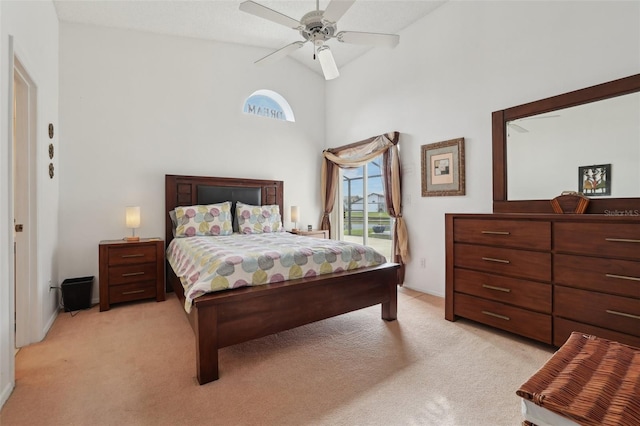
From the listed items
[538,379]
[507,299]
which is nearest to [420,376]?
[538,379]

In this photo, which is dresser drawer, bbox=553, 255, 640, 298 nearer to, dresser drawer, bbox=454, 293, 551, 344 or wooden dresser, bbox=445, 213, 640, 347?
wooden dresser, bbox=445, 213, 640, 347

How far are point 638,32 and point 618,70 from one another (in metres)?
0.26

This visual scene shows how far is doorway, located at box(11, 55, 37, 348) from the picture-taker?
225cm

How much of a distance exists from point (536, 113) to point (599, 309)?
1.69 m

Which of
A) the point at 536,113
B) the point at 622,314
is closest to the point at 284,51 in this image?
the point at 536,113

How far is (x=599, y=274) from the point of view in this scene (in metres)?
1.92

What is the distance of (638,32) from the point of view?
84.1 inches

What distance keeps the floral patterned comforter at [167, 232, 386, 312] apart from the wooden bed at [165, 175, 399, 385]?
0.06 meters

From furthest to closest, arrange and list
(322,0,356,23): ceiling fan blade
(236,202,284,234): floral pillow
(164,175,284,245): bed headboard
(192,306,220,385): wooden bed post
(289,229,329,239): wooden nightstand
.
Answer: (289,229,329,239): wooden nightstand → (236,202,284,234): floral pillow → (164,175,284,245): bed headboard → (322,0,356,23): ceiling fan blade → (192,306,220,385): wooden bed post

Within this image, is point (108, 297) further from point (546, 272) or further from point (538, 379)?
point (546, 272)

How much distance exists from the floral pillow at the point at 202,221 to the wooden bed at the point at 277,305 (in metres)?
0.76

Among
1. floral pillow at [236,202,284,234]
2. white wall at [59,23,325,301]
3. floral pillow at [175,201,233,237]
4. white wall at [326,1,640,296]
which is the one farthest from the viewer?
floral pillow at [236,202,284,234]

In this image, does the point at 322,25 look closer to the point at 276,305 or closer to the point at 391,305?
the point at 276,305

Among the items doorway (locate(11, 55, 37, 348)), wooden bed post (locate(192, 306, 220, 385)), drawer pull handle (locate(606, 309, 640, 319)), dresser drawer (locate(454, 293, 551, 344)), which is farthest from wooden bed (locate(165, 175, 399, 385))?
drawer pull handle (locate(606, 309, 640, 319))
